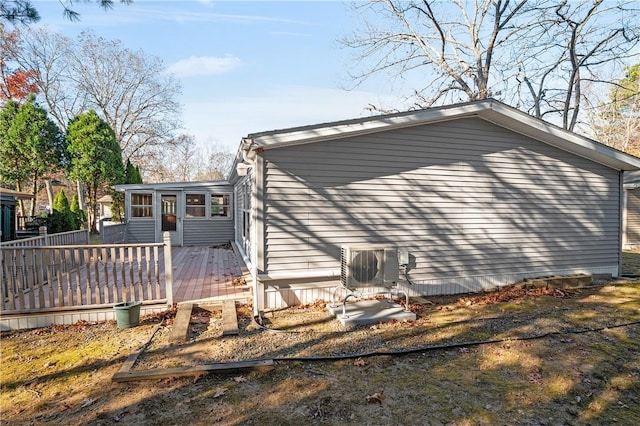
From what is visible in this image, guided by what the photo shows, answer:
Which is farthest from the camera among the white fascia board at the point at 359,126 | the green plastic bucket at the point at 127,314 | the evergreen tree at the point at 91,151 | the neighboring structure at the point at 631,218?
the evergreen tree at the point at 91,151

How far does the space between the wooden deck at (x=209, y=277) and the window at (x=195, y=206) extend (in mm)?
2578

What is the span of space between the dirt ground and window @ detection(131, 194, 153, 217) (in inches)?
345

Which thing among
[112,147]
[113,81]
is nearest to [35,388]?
[112,147]

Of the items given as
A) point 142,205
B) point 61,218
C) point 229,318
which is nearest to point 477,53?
point 142,205

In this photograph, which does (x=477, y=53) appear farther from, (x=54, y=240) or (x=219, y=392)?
(x=219, y=392)

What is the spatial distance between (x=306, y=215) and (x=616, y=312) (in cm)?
511

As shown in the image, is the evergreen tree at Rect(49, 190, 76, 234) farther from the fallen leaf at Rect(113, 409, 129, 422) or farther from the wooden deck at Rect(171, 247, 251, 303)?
the fallen leaf at Rect(113, 409, 129, 422)

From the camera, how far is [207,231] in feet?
42.7

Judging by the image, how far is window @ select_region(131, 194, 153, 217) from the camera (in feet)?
41.8

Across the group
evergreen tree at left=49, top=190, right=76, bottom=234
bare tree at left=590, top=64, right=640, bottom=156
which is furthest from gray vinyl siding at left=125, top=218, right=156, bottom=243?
bare tree at left=590, top=64, right=640, bottom=156

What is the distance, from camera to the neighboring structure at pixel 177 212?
12617mm

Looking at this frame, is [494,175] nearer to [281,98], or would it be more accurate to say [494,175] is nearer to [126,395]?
[126,395]

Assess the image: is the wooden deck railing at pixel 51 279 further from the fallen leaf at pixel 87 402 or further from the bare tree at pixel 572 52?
the bare tree at pixel 572 52

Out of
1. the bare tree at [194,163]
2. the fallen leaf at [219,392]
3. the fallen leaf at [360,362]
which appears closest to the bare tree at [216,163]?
the bare tree at [194,163]
